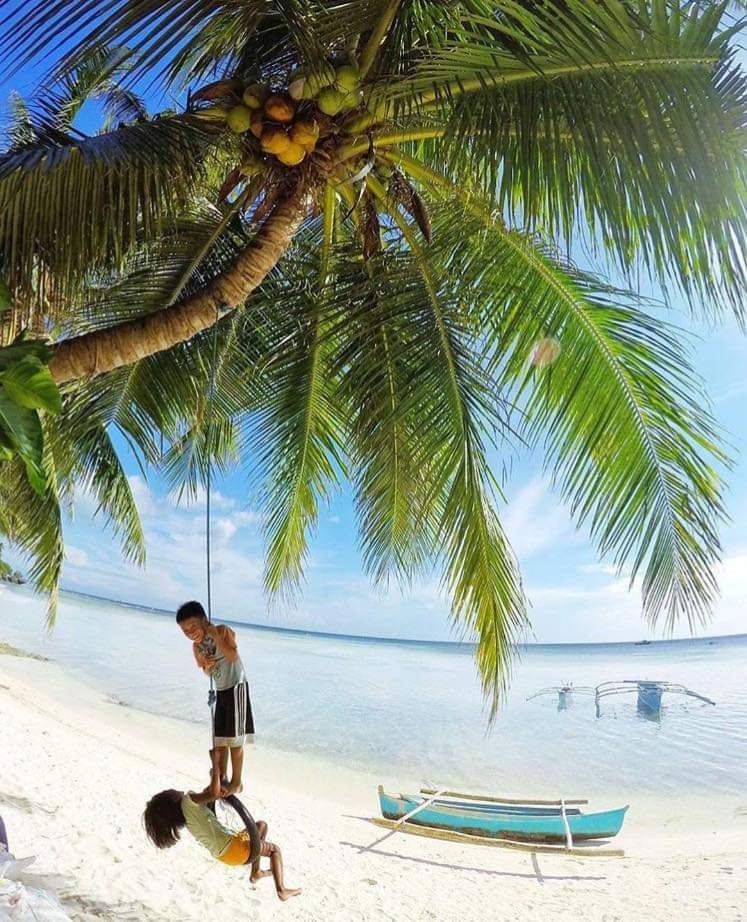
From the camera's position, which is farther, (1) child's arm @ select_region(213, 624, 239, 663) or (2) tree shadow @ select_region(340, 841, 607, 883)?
(2) tree shadow @ select_region(340, 841, 607, 883)

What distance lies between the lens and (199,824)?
3.26 meters

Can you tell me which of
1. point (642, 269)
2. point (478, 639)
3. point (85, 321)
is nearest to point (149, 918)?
point (478, 639)

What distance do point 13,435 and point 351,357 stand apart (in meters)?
2.22

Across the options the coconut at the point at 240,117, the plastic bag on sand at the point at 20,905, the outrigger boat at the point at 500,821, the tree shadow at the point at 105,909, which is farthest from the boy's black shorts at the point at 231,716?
the outrigger boat at the point at 500,821

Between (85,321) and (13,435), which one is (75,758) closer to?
(85,321)

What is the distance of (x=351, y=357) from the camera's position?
4.26m

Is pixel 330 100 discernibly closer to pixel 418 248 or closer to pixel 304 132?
pixel 304 132

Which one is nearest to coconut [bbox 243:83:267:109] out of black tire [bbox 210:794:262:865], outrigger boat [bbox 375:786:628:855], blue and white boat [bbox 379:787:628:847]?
black tire [bbox 210:794:262:865]

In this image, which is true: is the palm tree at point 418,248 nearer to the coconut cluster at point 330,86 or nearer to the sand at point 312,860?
the coconut cluster at point 330,86

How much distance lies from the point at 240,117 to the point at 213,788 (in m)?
2.70

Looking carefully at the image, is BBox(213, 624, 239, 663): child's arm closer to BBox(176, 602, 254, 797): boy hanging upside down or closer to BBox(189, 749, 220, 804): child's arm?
BBox(176, 602, 254, 797): boy hanging upside down

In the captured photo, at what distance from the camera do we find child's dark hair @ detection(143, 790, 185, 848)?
3342 mm

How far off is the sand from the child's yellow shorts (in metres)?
0.88

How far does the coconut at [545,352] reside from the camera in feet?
11.4
